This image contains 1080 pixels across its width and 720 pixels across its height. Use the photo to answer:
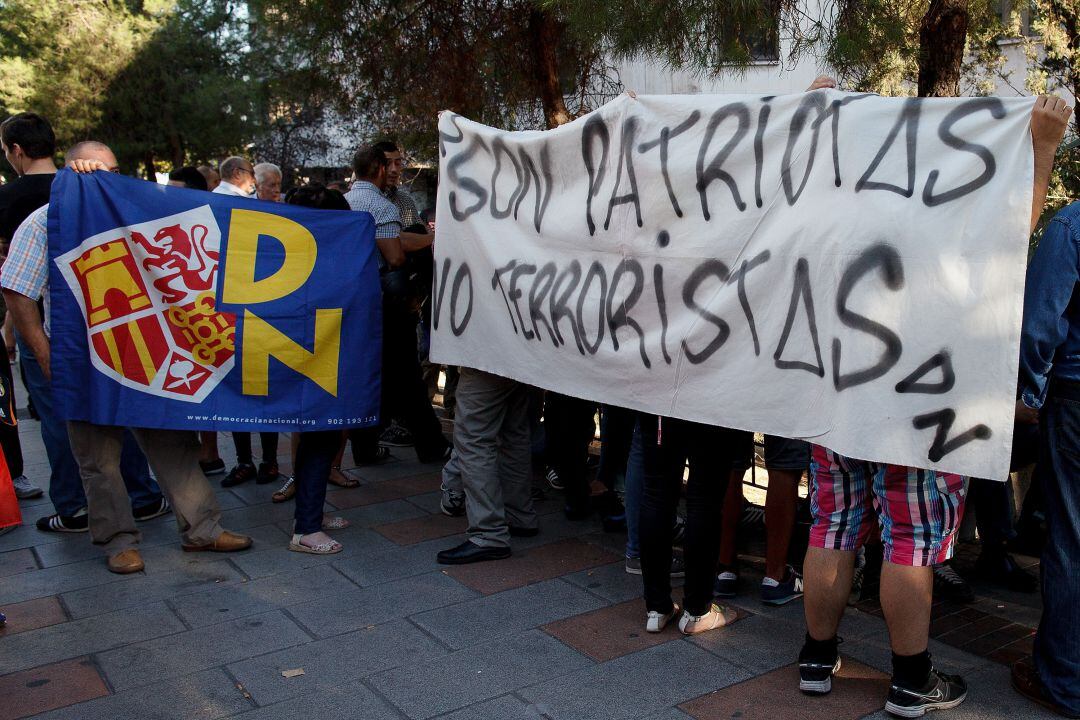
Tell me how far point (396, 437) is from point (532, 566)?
274 cm

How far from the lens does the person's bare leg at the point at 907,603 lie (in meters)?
2.99

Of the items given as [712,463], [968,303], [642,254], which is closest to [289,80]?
[642,254]

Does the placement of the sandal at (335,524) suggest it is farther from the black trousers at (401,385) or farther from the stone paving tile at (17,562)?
the stone paving tile at (17,562)

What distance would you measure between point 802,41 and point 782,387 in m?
2.66

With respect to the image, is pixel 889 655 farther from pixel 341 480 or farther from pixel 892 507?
pixel 341 480

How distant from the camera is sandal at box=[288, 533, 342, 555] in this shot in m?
4.73

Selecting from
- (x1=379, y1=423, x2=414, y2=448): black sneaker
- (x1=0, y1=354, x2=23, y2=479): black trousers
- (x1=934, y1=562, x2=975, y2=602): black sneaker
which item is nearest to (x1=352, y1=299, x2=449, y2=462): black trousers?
(x1=379, y1=423, x2=414, y2=448): black sneaker

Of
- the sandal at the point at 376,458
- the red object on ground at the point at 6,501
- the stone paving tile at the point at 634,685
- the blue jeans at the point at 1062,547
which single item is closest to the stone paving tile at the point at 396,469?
the sandal at the point at 376,458

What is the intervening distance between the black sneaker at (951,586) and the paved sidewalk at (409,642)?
0.27 feet

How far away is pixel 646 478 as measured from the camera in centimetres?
371

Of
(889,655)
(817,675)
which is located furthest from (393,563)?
(889,655)

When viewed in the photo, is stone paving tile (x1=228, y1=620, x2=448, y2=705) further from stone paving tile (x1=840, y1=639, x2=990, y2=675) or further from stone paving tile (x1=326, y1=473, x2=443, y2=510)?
stone paving tile (x1=326, y1=473, x2=443, y2=510)

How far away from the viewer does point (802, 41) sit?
16.9ft

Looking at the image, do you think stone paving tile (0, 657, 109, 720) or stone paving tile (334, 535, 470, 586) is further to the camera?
stone paving tile (334, 535, 470, 586)
